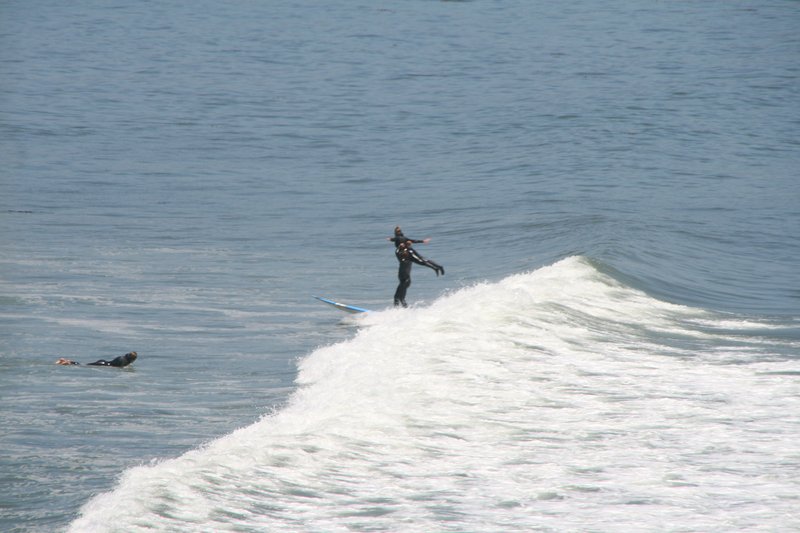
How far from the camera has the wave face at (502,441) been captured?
12.1 meters

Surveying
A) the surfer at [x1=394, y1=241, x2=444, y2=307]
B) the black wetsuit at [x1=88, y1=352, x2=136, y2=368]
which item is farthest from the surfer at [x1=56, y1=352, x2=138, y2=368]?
the surfer at [x1=394, y1=241, x2=444, y2=307]

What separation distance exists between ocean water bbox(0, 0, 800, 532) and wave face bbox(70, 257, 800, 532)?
2.2 inches

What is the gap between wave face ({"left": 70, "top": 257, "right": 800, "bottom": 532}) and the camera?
1206 centimetres

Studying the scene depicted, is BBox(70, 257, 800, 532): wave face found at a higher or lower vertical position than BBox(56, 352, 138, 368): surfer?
higher

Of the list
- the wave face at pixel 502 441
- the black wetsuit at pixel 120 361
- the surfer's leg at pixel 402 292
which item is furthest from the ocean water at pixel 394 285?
the surfer's leg at pixel 402 292

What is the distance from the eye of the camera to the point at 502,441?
14.6m

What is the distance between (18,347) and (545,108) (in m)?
45.4

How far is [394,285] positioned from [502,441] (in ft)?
45.6

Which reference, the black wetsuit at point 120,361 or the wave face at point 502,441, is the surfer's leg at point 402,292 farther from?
the black wetsuit at point 120,361

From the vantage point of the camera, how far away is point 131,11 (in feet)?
285

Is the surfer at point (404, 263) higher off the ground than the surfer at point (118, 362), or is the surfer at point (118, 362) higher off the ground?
the surfer at point (404, 263)

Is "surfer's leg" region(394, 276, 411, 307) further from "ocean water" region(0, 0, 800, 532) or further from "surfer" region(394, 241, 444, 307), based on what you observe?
"ocean water" region(0, 0, 800, 532)

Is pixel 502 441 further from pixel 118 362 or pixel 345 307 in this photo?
pixel 345 307

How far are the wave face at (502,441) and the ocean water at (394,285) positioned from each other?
0.06 metres
